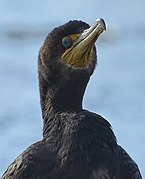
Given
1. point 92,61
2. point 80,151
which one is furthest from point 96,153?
point 92,61

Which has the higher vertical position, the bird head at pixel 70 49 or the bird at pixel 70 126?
the bird head at pixel 70 49

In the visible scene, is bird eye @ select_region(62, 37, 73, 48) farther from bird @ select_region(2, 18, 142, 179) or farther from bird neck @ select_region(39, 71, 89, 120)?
bird neck @ select_region(39, 71, 89, 120)

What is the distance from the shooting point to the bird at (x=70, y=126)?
706cm

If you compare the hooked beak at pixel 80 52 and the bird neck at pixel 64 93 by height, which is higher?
the hooked beak at pixel 80 52

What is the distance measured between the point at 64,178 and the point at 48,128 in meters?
0.44

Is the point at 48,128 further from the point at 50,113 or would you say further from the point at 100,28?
the point at 100,28

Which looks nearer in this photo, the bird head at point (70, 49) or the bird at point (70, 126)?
the bird at point (70, 126)

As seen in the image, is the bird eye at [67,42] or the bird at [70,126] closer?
the bird at [70,126]

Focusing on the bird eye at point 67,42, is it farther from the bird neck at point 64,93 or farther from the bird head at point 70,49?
the bird neck at point 64,93

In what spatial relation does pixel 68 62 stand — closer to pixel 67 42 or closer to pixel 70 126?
pixel 67 42

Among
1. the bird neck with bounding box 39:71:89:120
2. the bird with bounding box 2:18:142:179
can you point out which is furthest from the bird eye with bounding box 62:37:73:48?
the bird neck with bounding box 39:71:89:120

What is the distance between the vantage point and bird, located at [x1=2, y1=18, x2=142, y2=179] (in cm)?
706

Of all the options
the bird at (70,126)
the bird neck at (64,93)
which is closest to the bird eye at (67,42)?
the bird at (70,126)

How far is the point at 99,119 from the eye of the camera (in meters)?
7.25
